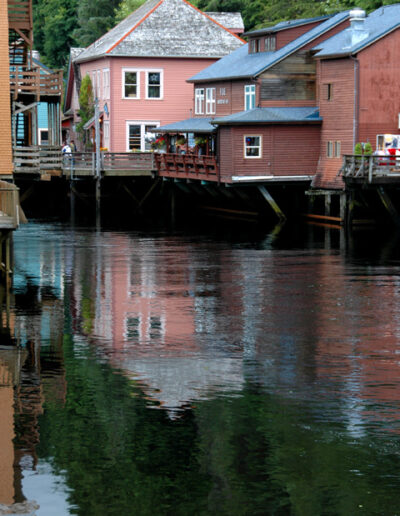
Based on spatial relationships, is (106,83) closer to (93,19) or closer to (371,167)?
(371,167)

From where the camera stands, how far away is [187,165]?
2354 inches

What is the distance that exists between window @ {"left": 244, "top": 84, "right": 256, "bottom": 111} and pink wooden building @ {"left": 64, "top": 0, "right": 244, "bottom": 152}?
14.7 m

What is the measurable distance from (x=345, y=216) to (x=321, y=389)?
3216 centimetres

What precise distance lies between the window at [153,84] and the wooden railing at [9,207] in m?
43.4

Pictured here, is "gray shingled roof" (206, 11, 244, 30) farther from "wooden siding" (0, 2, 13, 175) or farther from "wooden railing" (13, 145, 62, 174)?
"wooden siding" (0, 2, 13, 175)

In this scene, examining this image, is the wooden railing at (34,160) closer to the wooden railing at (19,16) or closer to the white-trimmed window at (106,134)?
the wooden railing at (19,16)

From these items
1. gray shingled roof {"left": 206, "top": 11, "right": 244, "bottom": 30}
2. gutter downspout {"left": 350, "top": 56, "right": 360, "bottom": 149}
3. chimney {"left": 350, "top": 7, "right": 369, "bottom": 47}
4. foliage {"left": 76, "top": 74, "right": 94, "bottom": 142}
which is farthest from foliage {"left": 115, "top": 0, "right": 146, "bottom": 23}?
gutter downspout {"left": 350, "top": 56, "right": 360, "bottom": 149}

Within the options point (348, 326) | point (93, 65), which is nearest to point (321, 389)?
point (348, 326)

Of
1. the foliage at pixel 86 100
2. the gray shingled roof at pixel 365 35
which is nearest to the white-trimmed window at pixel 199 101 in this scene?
the foliage at pixel 86 100

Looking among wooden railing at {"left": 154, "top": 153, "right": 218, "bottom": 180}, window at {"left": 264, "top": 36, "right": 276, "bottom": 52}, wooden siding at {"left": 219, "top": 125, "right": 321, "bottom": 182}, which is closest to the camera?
wooden siding at {"left": 219, "top": 125, "right": 321, "bottom": 182}

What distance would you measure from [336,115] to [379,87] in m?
2.57

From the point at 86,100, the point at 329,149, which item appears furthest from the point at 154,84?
the point at 329,149

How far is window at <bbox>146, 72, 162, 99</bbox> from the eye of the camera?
7264 centimetres

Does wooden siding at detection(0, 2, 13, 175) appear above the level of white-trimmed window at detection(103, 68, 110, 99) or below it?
below
